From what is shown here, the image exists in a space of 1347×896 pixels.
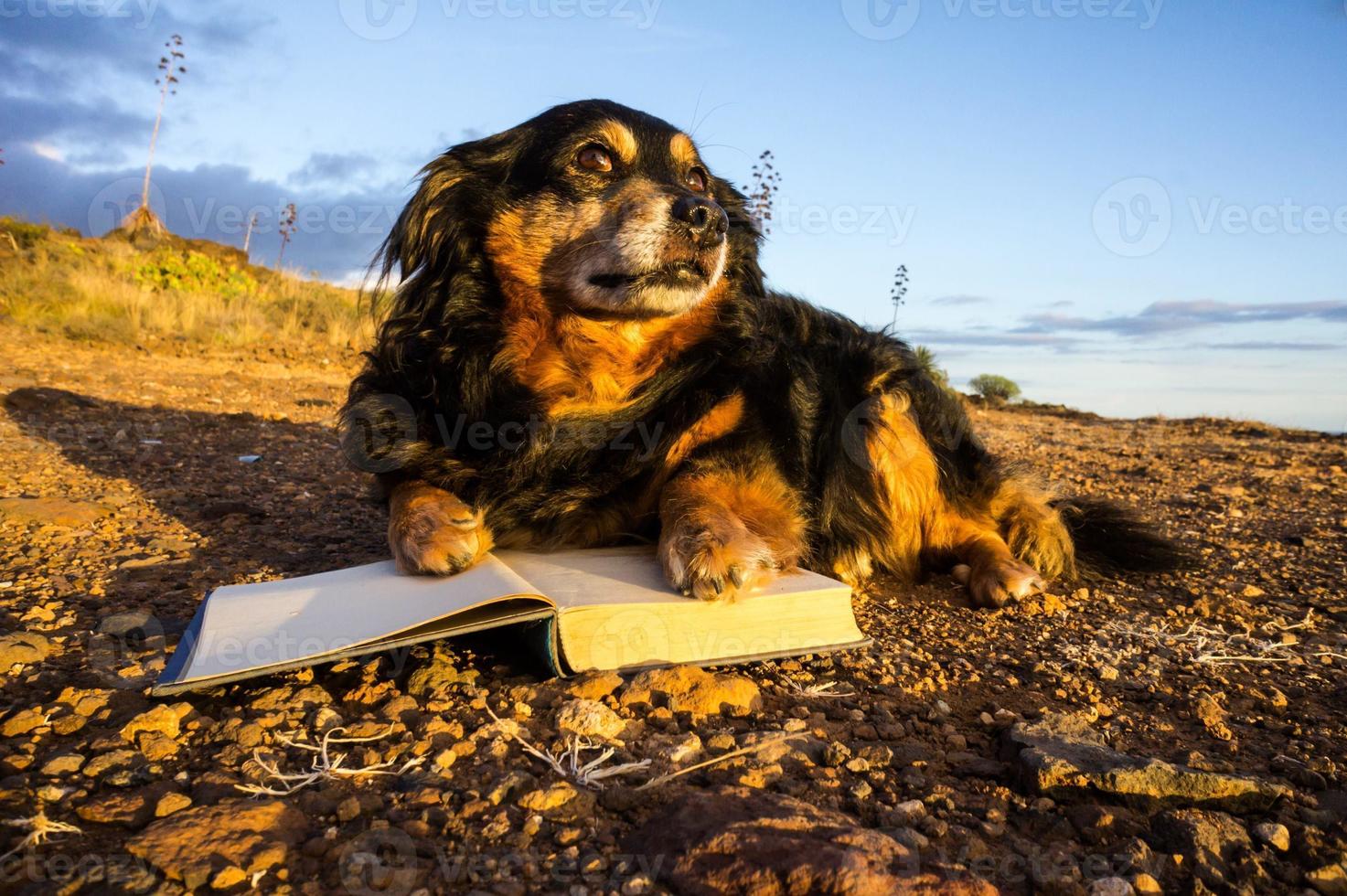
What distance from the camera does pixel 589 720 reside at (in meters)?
1.80

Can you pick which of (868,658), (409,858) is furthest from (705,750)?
(868,658)

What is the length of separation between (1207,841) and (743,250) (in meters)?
2.85

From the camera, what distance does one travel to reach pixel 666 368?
323 centimetres

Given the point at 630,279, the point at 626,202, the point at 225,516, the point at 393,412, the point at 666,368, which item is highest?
the point at 626,202

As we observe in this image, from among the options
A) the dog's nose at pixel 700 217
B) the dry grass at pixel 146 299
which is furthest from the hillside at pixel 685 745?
the dry grass at pixel 146 299

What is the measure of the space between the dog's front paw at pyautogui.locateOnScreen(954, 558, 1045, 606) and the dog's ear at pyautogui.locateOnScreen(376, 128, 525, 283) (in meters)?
2.38

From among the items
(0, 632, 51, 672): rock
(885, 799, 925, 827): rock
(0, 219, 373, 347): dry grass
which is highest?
(0, 219, 373, 347): dry grass

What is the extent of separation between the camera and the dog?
9.59 ft

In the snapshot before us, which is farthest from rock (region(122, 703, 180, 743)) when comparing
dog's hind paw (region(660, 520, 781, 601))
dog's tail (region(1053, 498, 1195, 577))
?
dog's tail (region(1053, 498, 1195, 577))

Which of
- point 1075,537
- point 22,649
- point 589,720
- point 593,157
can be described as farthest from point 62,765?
point 1075,537

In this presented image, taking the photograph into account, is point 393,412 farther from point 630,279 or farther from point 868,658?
point 868,658

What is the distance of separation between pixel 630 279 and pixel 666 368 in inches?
14.8

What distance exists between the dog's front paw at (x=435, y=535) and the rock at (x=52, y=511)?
156 centimetres
